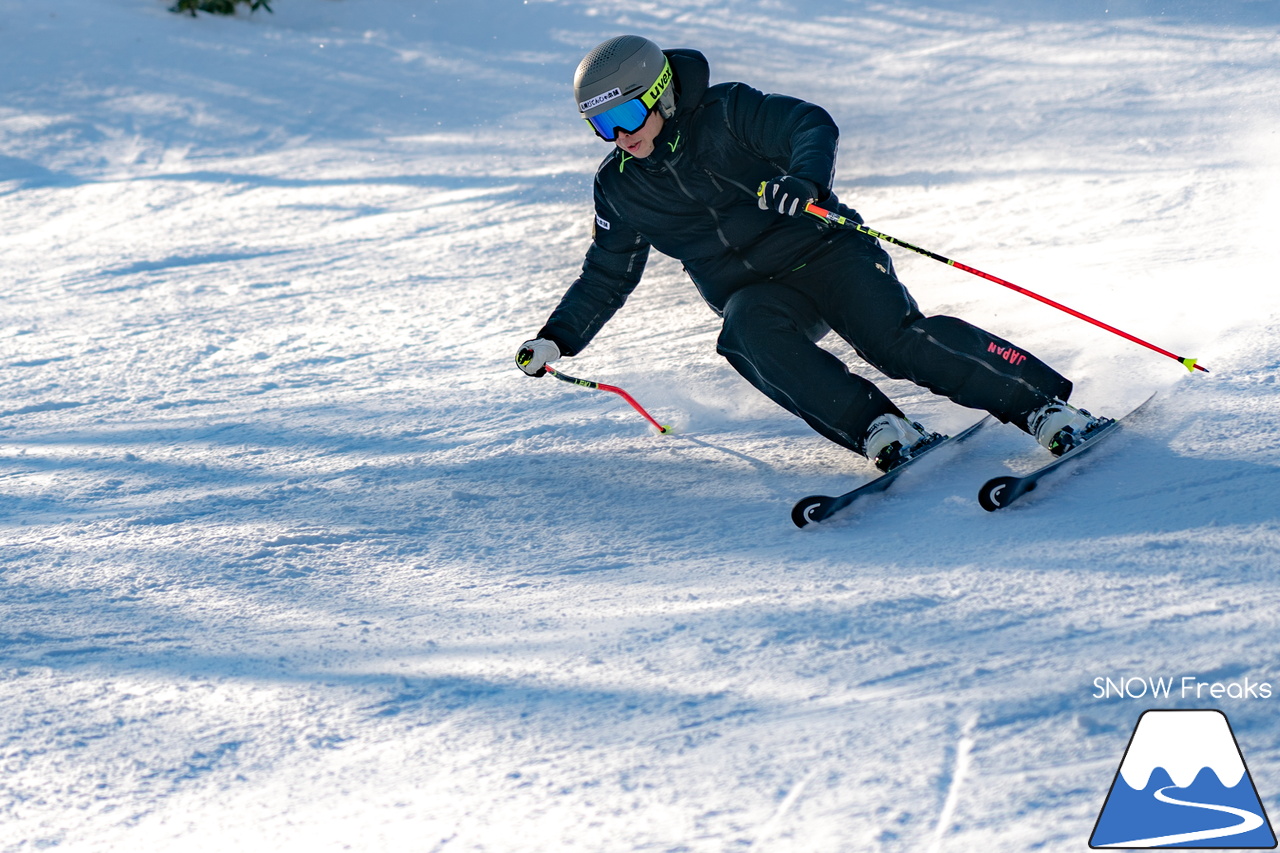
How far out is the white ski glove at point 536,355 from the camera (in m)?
3.28

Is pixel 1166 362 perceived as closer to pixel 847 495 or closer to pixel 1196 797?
pixel 847 495

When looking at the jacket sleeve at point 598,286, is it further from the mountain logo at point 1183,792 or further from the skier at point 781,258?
the mountain logo at point 1183,792

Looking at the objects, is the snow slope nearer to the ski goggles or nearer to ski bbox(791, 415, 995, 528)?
ski bbox(791, 415, 995, 528)

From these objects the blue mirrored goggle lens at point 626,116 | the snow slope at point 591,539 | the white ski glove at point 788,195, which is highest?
the blue mirrored goggle lens at point 626,116

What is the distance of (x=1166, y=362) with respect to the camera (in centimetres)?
333

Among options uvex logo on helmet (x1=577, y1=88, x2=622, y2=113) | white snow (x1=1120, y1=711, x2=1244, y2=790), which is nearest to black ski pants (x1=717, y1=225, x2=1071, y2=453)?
uvex logo on helmet (x1=577, y1=88, x2=622, y2=113)

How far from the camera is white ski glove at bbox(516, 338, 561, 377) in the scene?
3.28 metres

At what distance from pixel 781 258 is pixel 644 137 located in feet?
1.65

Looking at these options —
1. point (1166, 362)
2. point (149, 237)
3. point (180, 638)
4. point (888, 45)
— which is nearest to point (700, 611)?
point (180, 638)

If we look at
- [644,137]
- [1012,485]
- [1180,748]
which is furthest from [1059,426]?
[644,137]

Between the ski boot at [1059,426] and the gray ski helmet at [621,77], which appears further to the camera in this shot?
the gray ski helmet at [621,77]

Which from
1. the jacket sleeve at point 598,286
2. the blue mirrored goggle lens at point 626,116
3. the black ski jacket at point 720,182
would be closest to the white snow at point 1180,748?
the black ski jacket at point 720,182

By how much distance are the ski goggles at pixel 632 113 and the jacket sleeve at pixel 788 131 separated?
7.7 inches

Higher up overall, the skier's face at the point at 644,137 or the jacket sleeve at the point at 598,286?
the skier's face at the point at 644,137
